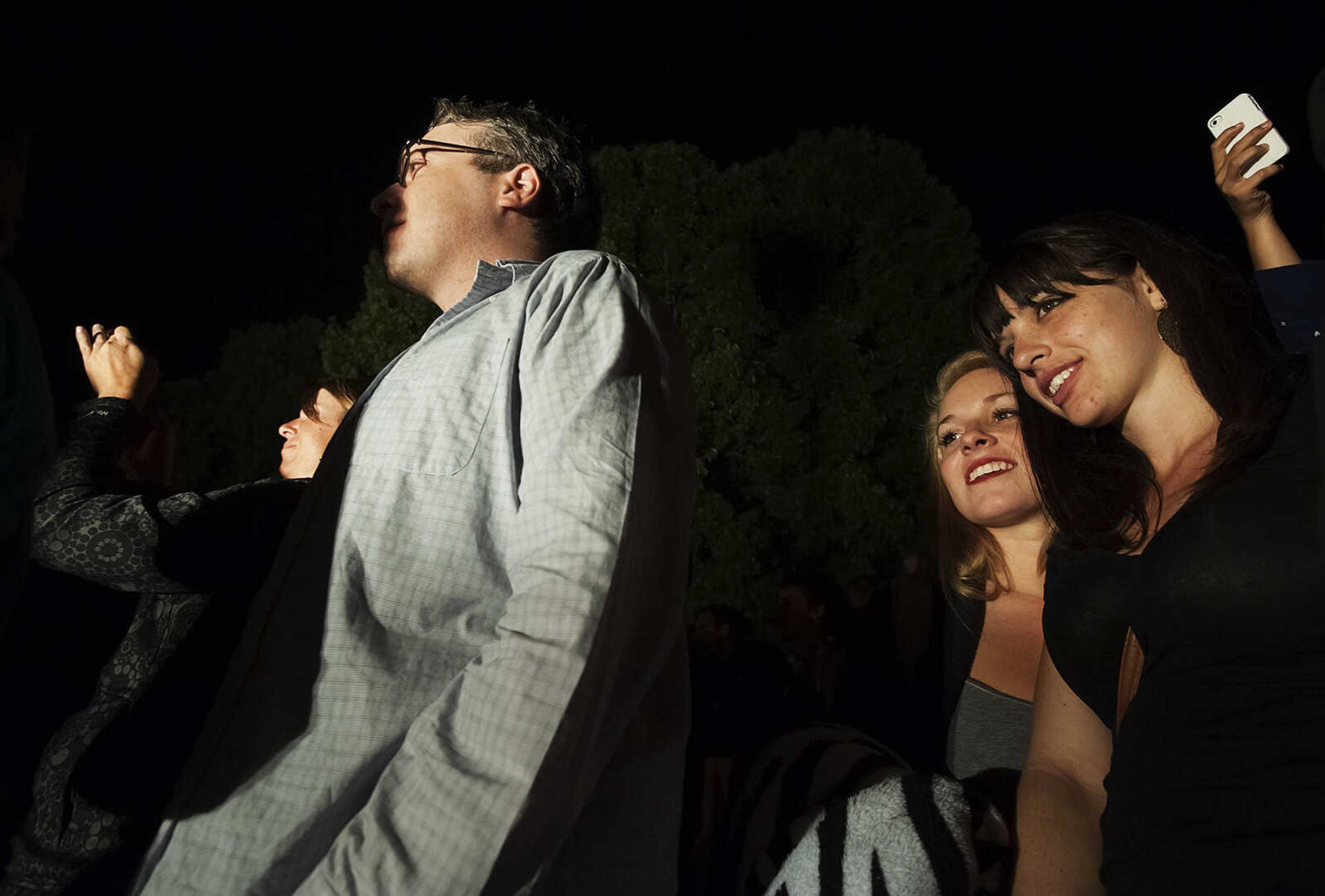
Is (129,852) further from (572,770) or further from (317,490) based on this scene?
(572,770)

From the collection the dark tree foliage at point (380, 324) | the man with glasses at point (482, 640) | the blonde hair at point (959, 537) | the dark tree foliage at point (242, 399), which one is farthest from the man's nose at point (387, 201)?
the dark tree foliage at point (242, 399)

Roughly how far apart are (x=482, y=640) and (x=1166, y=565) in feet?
3.52

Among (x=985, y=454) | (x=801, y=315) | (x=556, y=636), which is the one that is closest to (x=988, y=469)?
(x=985, y=454)

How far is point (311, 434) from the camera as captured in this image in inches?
122

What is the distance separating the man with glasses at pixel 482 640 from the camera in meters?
1.18

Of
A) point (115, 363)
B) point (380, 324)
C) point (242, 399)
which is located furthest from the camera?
point (242, 399)

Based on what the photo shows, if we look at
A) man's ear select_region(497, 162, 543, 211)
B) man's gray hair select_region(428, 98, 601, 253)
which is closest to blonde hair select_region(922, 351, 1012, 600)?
man's gray hair select_region(428, 98, 601, 253)

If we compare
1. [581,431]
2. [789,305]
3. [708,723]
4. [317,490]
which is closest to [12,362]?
[317,490]

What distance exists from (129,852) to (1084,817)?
156 cm

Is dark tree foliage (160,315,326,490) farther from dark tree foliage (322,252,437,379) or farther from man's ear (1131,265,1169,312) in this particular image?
man's ear (1131,265,1169,312)

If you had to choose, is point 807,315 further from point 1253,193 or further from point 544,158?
point 544,158

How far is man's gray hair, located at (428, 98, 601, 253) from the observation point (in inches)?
80.2

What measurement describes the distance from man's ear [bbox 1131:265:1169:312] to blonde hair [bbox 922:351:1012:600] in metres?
0.47

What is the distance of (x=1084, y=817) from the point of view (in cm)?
175
